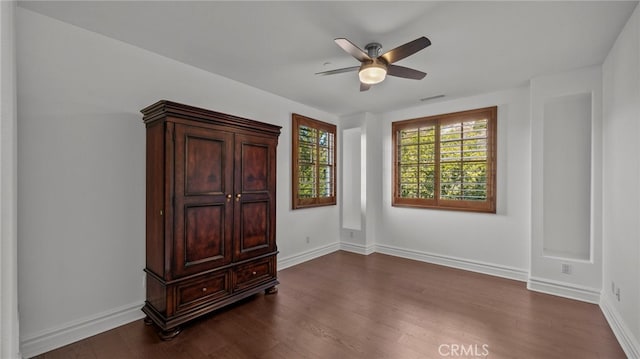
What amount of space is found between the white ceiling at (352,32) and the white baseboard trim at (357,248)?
2898 mm

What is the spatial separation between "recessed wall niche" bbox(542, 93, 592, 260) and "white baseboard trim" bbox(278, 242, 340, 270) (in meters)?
2.99

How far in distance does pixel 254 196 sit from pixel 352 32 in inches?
71.3

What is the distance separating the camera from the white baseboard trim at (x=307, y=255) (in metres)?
4.01

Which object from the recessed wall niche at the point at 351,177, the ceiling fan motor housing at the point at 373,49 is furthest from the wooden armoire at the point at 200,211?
the recessed wall niche at the point at 351,177

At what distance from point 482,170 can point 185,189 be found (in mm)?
3810

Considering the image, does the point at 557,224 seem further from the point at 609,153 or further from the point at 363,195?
the point at 363,195

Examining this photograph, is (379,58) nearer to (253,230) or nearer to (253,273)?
(253,230)

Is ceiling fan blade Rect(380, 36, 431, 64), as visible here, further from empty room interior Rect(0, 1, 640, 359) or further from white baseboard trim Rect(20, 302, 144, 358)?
white baseboard trim Rect(20, 302, 144, 358)

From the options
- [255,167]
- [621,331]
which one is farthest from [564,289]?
[255,167]

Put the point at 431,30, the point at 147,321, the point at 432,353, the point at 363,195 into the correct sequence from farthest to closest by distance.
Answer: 1. the point at 363,195
2. the point at 147,321
3. the point at 431,30
4. the point at 432,353

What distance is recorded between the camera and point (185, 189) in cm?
234

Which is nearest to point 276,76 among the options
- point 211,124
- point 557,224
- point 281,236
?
point 211,124

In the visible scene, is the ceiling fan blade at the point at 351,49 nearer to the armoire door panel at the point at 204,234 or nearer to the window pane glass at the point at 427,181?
the armoire door panel at the point at 204,234

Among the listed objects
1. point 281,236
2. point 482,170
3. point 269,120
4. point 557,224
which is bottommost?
point 281,236
